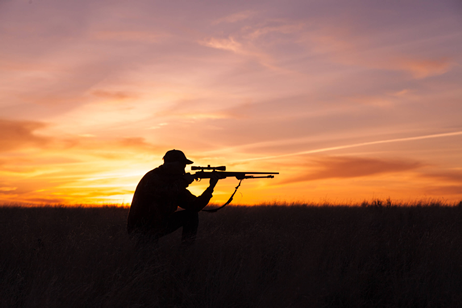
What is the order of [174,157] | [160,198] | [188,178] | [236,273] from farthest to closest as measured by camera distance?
[188,178]
[174,157]
[160,198]
[236,273]

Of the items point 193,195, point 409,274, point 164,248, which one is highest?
point 193,195

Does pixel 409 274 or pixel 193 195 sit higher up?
pixel 193 195

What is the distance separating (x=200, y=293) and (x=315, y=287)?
5.17ft

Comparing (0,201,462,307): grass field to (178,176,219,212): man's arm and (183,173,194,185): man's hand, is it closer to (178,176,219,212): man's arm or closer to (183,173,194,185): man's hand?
(178,176,219,212): man's arm

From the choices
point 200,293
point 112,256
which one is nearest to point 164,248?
point 112,256

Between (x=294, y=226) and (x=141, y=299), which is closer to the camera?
(x=141, y=299)

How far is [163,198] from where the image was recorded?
6.07 m

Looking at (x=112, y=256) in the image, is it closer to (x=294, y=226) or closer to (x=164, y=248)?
(x=164, y=248)

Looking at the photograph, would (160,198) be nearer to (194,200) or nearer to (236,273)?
(194,200)

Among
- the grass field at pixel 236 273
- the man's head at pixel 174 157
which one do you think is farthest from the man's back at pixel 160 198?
the grass field at pixel 236 273

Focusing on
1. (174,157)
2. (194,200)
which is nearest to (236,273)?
(194,200)

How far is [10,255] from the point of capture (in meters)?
5.92

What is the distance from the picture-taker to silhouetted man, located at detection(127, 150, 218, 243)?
238 inches

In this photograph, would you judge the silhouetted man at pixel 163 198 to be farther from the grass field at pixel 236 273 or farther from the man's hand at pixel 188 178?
the grass field at pixel 236 273
